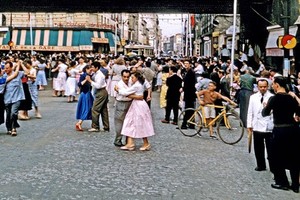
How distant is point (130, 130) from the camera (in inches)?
467

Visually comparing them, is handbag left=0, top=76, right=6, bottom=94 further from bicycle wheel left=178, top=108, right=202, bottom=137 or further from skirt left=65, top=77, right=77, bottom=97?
skirt left=65, top=77, right=77, bottom=97

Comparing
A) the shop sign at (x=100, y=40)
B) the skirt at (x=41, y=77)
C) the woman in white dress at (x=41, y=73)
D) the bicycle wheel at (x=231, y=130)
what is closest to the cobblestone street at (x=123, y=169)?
the bicycle wheel at (x=231, y=130)

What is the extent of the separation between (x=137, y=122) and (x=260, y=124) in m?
3.13

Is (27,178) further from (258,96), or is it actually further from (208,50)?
(208,50)

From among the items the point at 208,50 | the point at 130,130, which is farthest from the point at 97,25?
the point at 130,130

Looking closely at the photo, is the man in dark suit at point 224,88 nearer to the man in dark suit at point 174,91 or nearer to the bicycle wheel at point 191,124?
the man in dark suit at point 174,91

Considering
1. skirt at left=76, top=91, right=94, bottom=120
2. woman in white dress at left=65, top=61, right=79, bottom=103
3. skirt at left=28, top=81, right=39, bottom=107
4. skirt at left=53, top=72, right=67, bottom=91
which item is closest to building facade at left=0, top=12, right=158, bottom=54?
skirt at left=53, top=72, right=67, bottom=91

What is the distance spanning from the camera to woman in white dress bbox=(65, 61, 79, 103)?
928 inches

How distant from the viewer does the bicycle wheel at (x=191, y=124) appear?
1422cm

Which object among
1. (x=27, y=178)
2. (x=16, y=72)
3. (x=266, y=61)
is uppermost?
(x=266, y=61)

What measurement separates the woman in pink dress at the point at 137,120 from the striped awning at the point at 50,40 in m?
51.6

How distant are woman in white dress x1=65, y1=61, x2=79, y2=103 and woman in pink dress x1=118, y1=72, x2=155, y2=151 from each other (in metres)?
11.8

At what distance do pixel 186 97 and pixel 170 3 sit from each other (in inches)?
790

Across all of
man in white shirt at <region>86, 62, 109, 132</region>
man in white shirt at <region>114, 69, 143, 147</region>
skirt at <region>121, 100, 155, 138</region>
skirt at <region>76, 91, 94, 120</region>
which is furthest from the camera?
skirt at <region>76, 91, 94, 120</region>
